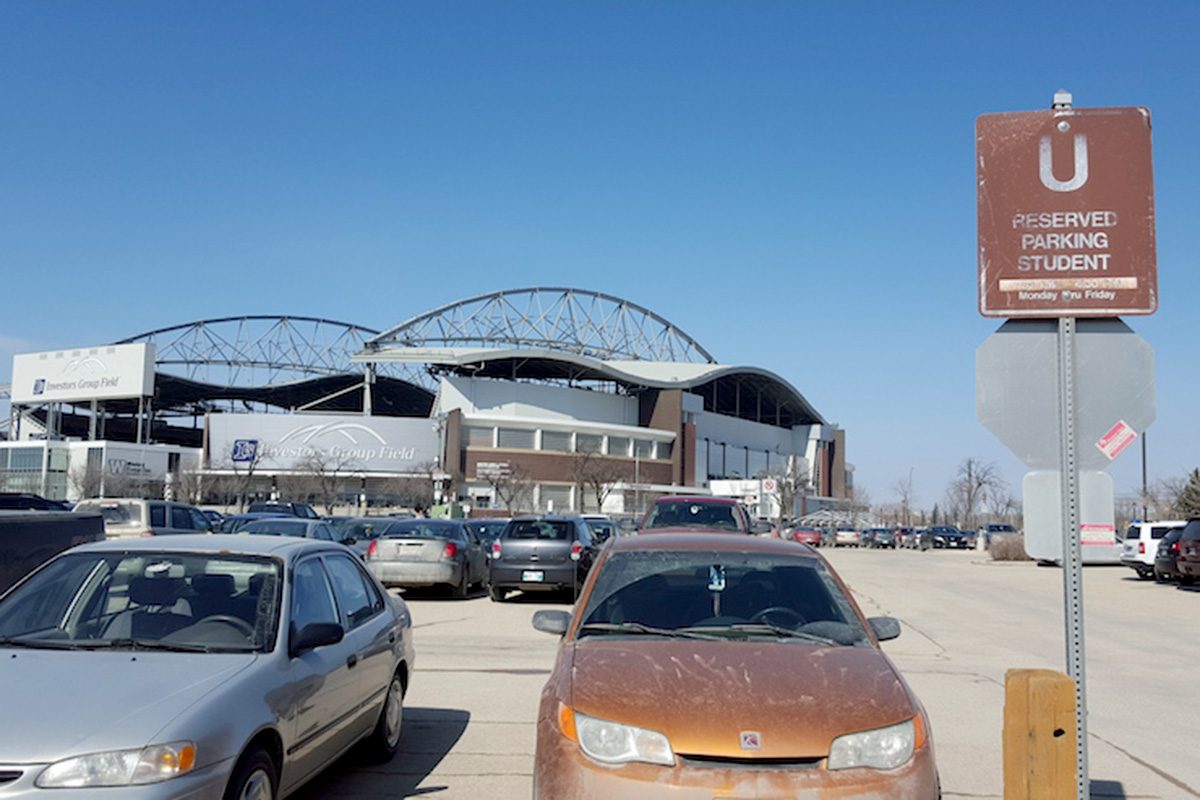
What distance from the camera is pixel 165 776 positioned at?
430cm

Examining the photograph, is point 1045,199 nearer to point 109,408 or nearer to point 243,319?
point 109,408

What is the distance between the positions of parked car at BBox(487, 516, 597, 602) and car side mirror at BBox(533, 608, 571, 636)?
12.9 metres

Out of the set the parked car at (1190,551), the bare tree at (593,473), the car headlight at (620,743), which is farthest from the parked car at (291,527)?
the bare tree at (593,473)

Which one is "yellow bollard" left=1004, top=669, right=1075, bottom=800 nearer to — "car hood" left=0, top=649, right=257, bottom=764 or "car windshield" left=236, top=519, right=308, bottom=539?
"car hood" left=0, top=649, right=257, bottom=764

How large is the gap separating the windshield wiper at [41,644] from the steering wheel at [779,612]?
3.55m

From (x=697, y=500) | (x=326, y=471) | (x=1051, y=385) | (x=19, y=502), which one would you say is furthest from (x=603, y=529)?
(x=326, y=471)

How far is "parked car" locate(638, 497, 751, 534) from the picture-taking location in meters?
19.1

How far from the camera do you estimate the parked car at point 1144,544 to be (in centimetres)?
2930

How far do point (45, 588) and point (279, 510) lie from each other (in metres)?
34.6

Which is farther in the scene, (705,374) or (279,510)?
(705,374)

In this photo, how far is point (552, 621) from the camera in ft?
20.6

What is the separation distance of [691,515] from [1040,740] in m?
14.5

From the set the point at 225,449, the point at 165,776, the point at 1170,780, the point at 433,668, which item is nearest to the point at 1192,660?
the point at 1170,780

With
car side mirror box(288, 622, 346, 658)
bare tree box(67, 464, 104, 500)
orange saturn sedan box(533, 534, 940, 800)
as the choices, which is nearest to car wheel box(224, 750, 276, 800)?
car side mirror box(288, 622, 346, 658)
